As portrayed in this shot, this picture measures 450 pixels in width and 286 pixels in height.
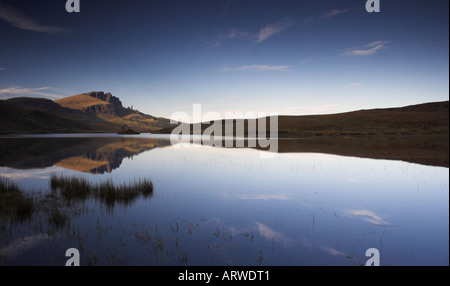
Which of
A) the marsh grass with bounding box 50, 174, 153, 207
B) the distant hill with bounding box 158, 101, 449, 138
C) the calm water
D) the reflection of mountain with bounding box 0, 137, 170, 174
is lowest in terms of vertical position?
the calm water

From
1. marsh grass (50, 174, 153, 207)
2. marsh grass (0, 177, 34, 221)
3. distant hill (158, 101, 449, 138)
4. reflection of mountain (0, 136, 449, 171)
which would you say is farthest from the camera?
distant hill (158, 101, 449, 138)

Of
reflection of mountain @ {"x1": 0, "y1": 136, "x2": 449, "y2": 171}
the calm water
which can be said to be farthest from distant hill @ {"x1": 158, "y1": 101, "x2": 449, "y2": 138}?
the calm water

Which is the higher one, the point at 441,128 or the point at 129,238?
the point at 441,128

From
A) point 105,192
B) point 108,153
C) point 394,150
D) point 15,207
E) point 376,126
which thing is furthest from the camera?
point 376,126

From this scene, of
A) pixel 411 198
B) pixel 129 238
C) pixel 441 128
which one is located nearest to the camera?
pixel 129 238

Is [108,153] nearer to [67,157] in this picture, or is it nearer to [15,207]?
[67,157]

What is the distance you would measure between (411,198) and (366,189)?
7.14 ft

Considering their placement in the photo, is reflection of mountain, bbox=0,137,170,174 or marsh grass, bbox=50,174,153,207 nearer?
marsh grass, bbox=50,174,153,207

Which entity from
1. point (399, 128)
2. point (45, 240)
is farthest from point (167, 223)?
point (399, 128)

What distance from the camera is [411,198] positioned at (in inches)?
465

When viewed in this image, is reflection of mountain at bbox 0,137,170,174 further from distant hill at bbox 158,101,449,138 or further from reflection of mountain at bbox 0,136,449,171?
distant hill at bbox 158,101,449,138

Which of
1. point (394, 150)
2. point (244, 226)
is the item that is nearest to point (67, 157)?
point (244, 226)
